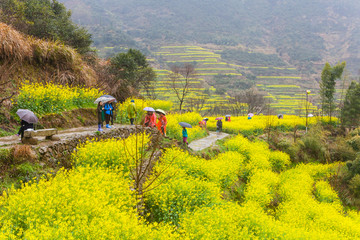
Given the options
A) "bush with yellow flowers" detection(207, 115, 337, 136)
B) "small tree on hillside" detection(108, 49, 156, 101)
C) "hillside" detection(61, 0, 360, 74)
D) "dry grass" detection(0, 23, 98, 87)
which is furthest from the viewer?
"hillside" detection(61, 0, 360, 74)

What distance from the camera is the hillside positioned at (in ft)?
361

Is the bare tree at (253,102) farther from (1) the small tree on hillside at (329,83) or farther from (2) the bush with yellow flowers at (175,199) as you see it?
(2) the bush with yellow flowers at (175,199)

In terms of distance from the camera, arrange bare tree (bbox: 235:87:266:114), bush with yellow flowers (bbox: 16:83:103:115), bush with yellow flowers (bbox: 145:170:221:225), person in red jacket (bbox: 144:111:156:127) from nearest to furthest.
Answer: bush with yellow flowers (bbox: 145:170:221:225)
bush with yellow flowers (bbox: 16:83:103:115)
person in red jacket (bbox: 144:111:156:127)
bare tree (bbox: 235:87:266:114)

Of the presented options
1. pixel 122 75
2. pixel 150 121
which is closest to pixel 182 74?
pixel 122 75

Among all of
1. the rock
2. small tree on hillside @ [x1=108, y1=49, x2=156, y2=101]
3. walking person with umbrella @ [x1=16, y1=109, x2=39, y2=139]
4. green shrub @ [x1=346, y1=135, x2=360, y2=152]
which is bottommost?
green shrub @ [x1=346, y1=135, x2=360, y2=152]

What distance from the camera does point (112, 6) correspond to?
16888 cm

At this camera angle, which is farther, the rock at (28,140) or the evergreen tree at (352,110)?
the evergreen tree at (352,110)

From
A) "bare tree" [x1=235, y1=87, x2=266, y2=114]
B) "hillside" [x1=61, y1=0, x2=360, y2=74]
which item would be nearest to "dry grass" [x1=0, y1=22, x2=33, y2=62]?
"bare tree" [x1=235, y1=87, x2=266, y2=114]

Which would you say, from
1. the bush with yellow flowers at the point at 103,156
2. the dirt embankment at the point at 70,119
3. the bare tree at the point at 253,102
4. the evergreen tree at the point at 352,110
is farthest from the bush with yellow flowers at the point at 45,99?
the bare tree at the point at 253,102

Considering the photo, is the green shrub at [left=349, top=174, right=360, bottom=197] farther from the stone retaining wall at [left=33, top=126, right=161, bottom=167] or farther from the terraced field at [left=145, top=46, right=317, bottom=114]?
the terraced field at [left=145, top=46, right=317, bottom=114]

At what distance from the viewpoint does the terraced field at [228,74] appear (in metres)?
56.1

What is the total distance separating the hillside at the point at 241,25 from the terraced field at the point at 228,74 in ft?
52.9

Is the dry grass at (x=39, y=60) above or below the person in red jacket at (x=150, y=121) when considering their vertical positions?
above

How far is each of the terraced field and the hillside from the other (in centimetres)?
1612
